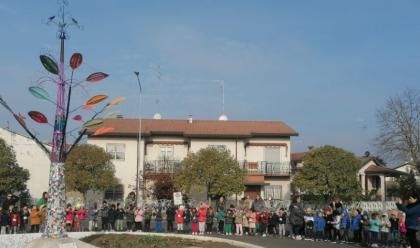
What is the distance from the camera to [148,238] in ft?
54.3

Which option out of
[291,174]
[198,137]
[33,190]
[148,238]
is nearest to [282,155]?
[291,174]

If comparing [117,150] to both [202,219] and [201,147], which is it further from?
[202,219]

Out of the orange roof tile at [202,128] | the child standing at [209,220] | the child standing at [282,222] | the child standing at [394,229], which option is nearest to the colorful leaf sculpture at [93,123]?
the child standing at [209,220]

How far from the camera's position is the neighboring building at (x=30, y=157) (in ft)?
155

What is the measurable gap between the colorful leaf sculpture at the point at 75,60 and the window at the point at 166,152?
29917 mm

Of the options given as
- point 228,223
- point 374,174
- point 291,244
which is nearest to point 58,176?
point 291,244

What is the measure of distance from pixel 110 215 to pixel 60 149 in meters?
9.18

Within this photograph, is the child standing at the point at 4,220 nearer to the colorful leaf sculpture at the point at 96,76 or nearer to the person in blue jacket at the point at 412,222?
the colorful leaf sculpture at the point at 96,76

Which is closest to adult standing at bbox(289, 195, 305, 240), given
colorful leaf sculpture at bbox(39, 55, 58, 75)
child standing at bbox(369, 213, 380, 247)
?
child standing at bbox(369, 213, 380, 247)

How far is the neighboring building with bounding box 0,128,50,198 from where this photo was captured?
4725 centimetres

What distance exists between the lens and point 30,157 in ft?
157

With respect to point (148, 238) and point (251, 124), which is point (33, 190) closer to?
point (251, 124)

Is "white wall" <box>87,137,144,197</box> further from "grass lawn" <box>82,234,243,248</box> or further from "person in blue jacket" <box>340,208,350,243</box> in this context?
"grass lawn" <box>82,234,243,248</box>

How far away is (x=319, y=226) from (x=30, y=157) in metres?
33.5
